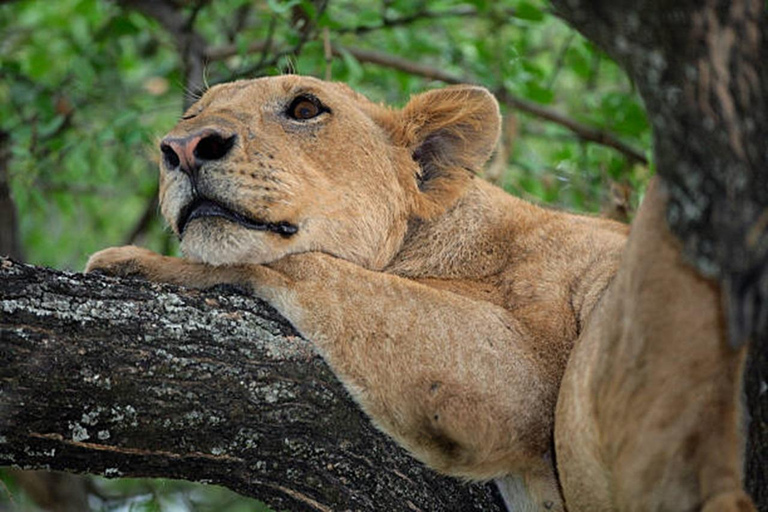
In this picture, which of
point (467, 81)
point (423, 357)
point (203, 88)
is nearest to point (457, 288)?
point (423, 357)

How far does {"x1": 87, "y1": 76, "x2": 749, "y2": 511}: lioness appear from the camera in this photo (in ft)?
11.1

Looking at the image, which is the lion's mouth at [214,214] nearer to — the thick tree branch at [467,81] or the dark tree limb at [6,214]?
the thick tree branch at [467,81]

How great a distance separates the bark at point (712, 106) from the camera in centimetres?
266

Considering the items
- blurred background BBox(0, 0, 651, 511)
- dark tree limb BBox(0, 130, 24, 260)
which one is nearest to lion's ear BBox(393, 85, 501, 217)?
blurred background BBox(0, 0, 651, 511)

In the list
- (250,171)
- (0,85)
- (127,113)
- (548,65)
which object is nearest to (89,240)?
(0,85)

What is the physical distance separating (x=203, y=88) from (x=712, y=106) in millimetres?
4739

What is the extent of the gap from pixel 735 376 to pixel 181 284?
248 cm

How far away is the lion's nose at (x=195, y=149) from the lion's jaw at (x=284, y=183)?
0.7 inches

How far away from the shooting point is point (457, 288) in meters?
5.03

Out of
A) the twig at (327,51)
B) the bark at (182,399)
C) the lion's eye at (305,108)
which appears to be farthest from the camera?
the twig at (327,51)

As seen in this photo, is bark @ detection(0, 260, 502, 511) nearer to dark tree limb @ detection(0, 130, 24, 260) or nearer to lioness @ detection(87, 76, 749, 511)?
lioness @ detection(87, 76, 749, 511)

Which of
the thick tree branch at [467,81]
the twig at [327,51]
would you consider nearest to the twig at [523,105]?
the thick tree branch at [467,81]

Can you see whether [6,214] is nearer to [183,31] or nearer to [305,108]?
[183,31]

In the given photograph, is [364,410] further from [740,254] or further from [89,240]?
[89,240]
